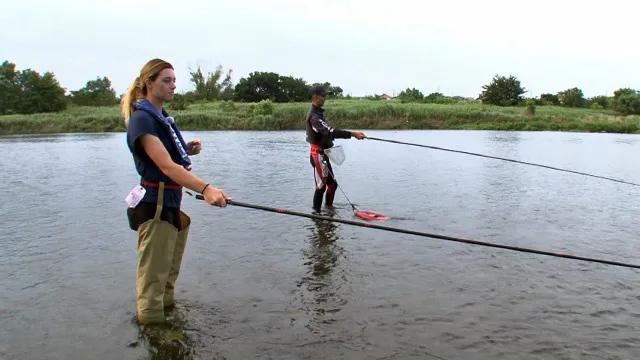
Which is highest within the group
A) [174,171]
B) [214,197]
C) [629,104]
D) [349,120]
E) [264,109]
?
[629,104]

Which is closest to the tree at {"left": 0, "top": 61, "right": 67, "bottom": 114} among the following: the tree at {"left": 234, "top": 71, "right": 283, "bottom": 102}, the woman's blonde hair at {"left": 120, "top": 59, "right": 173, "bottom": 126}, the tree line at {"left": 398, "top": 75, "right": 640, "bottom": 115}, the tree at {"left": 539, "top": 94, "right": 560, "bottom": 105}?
the tree at {"left": 234, "top": 71, "right": 283, "bottom": 102}

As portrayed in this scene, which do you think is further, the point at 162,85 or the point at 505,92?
the point at 505,92

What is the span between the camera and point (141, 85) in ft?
15.3

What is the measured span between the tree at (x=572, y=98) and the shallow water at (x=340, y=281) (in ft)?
244

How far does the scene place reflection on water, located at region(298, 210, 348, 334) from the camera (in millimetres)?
5277

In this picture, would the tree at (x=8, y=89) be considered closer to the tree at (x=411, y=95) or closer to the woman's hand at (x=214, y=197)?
the tree at (x=411, y=95)

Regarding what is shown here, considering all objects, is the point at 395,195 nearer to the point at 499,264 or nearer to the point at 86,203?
the point at 499,264

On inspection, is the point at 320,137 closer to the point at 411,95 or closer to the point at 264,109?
the point at 264,109

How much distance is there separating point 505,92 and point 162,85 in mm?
74893

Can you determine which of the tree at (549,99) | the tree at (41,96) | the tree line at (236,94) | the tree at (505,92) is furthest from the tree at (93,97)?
the tree at (549,99)

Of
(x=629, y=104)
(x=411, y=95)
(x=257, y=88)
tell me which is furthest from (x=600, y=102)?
(x=257, y=88)

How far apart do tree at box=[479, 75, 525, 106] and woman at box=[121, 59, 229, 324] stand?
7374cm

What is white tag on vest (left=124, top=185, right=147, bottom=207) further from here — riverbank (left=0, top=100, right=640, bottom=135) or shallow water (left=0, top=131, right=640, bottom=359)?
riverbank (left=0, top=100, right=640, bottom=135)

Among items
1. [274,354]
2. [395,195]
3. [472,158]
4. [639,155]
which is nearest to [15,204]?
[395,195]
